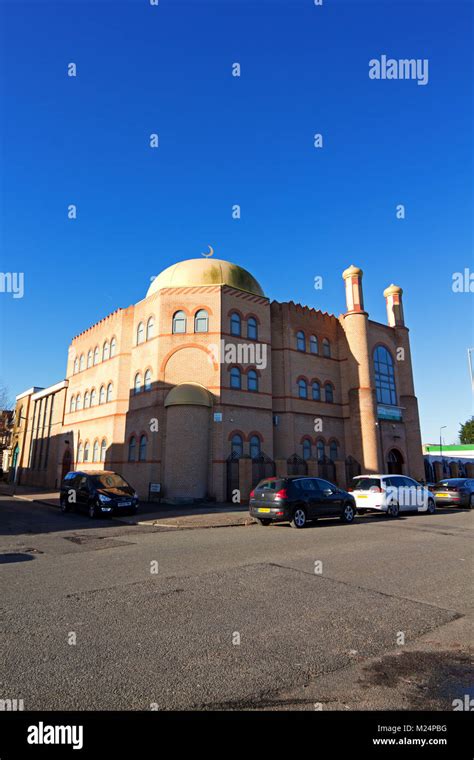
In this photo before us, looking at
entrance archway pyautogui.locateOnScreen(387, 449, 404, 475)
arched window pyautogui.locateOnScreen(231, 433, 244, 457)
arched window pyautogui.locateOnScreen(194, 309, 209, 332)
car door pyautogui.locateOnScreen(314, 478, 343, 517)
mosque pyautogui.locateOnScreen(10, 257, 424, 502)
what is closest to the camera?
car door pyautogui.locateOnScreen(314, 478, 343, 517)

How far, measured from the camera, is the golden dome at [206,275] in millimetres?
26308

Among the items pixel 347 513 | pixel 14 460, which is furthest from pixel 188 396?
pixel 14 460

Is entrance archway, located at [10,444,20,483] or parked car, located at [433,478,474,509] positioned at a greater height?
entrance archway, located at [10,444,20,483]

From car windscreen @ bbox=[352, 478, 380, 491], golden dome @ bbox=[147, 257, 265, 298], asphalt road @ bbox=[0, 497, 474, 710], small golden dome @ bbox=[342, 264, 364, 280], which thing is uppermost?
small golden dome @ bbox=[342, 264, 364, 280]

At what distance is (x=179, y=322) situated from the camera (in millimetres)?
25062

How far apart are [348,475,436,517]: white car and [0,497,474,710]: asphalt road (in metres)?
6.71

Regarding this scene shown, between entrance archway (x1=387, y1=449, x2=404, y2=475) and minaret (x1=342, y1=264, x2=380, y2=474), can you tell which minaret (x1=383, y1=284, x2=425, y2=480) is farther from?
minaret (x1=342, y1=264, x2=380, y2=474)

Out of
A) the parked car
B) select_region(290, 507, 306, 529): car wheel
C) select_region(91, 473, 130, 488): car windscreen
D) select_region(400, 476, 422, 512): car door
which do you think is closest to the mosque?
select_region(91, 473, 130, 488): car windscreen

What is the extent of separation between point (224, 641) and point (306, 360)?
2581 centimetres

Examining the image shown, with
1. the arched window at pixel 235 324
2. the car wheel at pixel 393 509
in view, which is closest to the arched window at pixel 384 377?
the arched window at pixel 235 324

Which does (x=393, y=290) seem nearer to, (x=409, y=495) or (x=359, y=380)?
(x=359, y=380)

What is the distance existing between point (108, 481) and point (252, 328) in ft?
42.7

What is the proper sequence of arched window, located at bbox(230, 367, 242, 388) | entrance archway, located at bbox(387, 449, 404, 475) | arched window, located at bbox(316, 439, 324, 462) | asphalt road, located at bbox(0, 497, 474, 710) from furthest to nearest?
1. entrance archway, located at bbox(387, 449, 404, 475)
2. arched window, located at bbox(316, 439, 324, 462)
3. arched window, located at bbox(230, 367, 242, 388)
4. asphalt road, located at bbox(0, 497, 474, 710)

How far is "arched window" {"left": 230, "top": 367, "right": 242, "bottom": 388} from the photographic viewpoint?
24.7m
